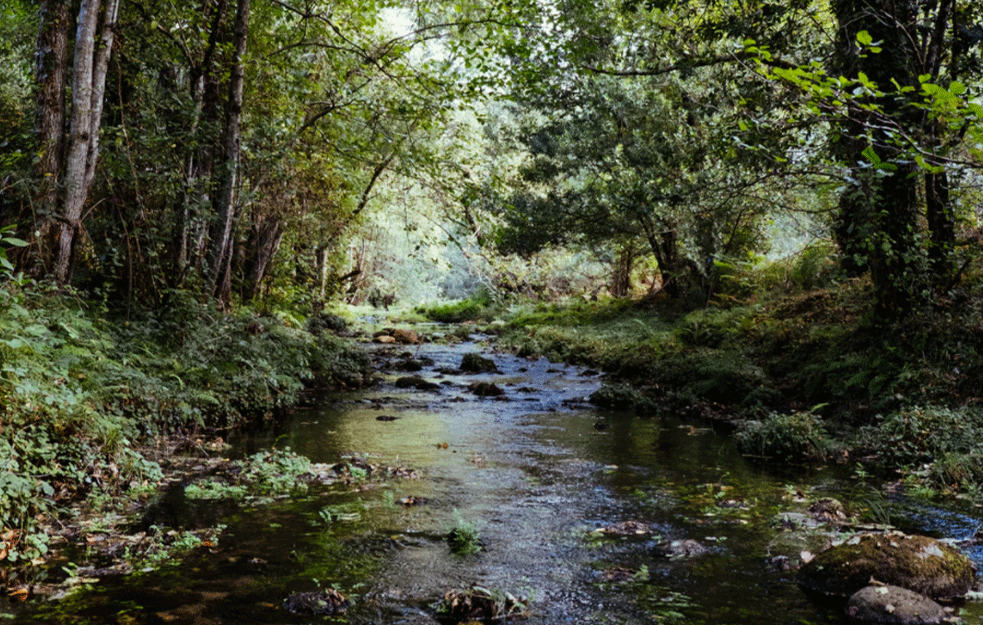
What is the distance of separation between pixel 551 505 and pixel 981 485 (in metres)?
4.12

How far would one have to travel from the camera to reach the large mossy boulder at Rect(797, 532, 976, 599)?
4.02 meters

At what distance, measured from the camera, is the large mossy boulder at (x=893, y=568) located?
4.02 metres

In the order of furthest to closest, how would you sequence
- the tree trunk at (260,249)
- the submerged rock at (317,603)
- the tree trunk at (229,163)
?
the tree trunk at (260,249) < the tree trunk at (229,163) < the submerged rock at (317,603)

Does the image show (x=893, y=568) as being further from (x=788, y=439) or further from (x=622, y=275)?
(x=622, y=275)

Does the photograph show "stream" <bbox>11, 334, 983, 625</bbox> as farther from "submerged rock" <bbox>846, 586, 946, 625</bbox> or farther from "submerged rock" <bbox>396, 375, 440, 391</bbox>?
"submerged rock" <bbox>396, 375, 440, 391</bbox>

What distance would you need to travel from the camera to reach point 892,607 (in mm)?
3770

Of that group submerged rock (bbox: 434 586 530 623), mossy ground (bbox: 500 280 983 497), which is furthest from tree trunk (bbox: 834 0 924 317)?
submerged rock (bbox: 434 586 530 623)

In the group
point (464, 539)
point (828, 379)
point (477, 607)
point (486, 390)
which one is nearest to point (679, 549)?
point (464, 539)

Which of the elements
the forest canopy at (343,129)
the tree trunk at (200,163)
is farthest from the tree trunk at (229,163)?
the tree trunk at (200,163)

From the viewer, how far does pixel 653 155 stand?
19781 mm

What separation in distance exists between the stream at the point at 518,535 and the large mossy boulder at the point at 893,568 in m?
0.18

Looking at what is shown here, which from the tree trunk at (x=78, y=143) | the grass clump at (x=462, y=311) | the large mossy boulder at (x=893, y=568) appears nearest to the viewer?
the large mossy boulder at (x=893, y=568)

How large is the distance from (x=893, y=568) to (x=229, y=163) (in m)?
9.93

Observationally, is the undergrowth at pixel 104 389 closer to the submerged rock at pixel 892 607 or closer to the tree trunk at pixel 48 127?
the tree trunk at pixel 48 127
